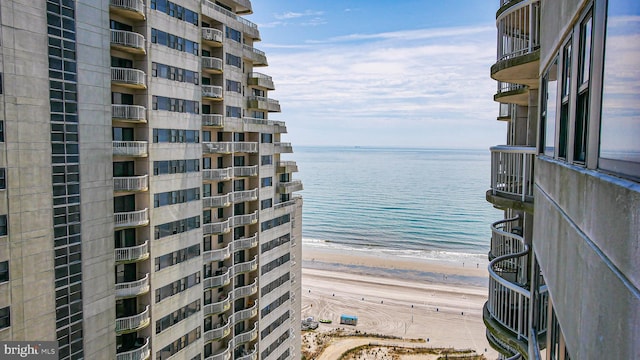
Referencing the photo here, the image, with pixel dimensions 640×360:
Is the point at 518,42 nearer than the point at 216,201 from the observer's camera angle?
Yes

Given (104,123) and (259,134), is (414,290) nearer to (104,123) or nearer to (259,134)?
(259,134)

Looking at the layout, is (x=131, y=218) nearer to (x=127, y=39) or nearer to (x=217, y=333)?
(x=127, y=39)

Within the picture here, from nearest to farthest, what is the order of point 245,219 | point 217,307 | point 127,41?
point 127,41 < point 217,307 < point 245,219

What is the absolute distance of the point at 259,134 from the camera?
36969 millimetres

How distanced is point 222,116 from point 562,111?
27.8 metres

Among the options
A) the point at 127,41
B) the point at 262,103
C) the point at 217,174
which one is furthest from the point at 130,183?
the point at 262,103

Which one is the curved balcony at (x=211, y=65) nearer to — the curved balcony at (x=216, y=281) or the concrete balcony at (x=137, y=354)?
the curved balcony at (x=216, y=281)

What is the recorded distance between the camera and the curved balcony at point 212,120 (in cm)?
3134

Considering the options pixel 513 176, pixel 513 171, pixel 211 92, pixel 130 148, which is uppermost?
pixel 211 92

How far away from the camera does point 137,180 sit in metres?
25.4

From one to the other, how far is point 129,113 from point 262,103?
14.1 metres

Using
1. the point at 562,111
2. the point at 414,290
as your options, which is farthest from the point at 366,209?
the point at 562,111

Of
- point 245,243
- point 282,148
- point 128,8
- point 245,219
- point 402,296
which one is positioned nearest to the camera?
point 128,8

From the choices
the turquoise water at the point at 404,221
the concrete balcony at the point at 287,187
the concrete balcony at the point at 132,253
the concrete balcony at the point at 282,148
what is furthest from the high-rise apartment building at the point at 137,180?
the turquoise water at the point at 404,221
